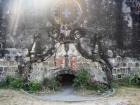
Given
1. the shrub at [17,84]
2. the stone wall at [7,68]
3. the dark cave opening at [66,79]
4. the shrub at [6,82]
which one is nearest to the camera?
the shrub at [17,84]

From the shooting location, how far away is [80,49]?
11.0 meters

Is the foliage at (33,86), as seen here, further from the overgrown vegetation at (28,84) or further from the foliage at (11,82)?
the foliage at (11,82)

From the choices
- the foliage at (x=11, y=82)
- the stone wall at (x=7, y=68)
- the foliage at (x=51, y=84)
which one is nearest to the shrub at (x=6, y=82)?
the foliage at (x=11, y=82)

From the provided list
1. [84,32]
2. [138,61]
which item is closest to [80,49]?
[84,32]

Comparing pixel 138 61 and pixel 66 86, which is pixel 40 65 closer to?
pixel 66 86

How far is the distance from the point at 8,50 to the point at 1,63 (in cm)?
49

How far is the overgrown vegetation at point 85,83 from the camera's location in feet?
34.3

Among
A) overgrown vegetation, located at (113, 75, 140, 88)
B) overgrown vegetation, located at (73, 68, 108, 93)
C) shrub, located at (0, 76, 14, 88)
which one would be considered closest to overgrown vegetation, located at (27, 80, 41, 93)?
shrub, located at (0, 76, 14, 88)

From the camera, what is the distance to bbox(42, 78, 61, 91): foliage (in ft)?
34.2

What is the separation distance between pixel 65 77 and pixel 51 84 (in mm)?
1189

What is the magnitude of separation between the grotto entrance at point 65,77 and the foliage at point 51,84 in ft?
1.09

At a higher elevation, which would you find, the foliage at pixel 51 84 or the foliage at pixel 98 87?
the foliage at pixel 51 84

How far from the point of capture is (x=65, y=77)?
11.6 meters

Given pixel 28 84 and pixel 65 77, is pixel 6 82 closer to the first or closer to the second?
pixel 28 84
